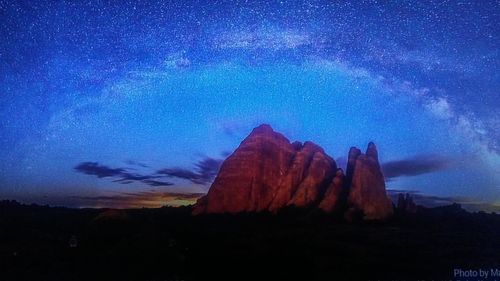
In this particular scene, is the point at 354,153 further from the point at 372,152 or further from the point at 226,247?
the point at 226,247

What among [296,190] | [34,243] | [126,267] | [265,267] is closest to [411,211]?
[296,190]

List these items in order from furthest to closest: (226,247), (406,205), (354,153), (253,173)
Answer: (354,153)
(253,173)
(406,205)
(226,247)

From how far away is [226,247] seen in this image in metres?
9.45

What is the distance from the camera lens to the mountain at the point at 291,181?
14.7 m

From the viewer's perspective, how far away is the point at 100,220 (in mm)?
10492

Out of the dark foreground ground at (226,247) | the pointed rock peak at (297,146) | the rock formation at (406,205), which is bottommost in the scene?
the dark foreground ground at (226,247)

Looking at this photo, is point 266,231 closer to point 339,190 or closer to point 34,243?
point 34,243

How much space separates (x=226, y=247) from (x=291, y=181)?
28.7 feet

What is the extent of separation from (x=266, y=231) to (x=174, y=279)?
305 cm

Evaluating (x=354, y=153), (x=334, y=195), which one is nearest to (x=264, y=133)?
(x=334, y=195)

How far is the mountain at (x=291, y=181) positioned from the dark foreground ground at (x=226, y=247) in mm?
2662

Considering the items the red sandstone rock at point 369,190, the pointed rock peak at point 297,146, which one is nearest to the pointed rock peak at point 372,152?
the red sandstone rock at point 369,190

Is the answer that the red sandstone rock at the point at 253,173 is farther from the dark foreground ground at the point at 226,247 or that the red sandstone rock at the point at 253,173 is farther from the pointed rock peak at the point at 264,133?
the dark foreground ground at the point at 226,247

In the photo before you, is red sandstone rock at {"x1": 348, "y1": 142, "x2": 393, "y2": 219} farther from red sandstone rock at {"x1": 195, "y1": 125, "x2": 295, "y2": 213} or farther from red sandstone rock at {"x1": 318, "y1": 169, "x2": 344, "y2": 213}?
red sandstone rock at {"x1": 195, "y1": 125, "x2": 295, "y2": 213}
